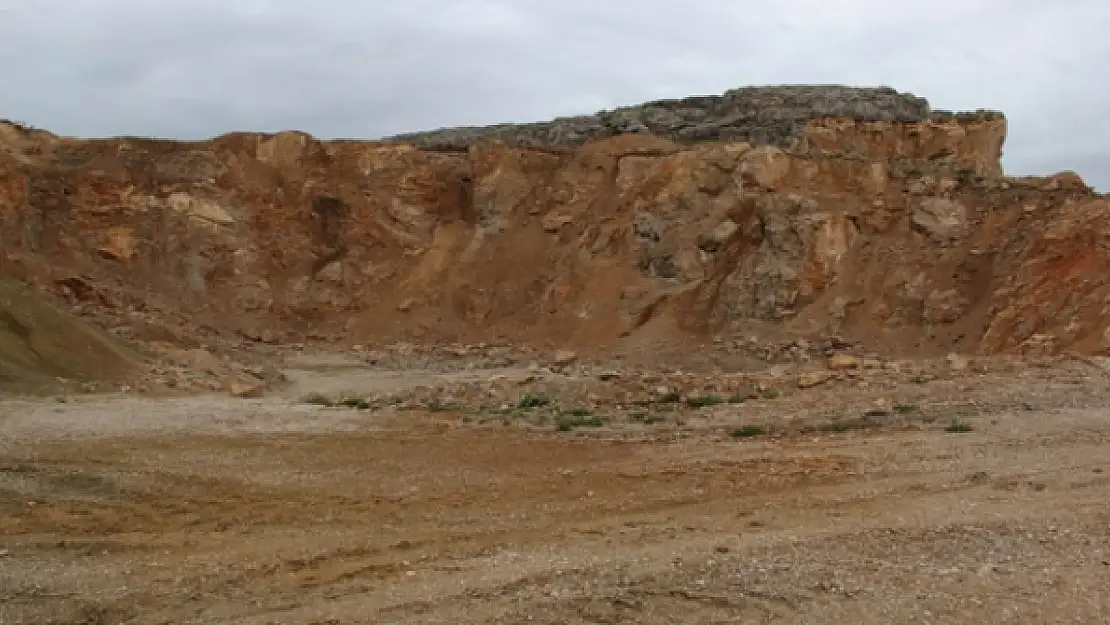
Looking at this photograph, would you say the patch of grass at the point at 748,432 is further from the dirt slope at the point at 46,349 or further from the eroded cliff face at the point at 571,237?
the dirt slope at the point at 46,349

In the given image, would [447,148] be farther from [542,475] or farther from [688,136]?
[542,475]

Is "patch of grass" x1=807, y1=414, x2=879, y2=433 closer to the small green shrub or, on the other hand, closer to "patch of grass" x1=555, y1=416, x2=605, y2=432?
"patch of grass" x1=555, y1=416, x2=605, y2=432

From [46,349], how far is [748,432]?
11.3m

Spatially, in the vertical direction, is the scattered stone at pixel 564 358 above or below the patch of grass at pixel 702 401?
below

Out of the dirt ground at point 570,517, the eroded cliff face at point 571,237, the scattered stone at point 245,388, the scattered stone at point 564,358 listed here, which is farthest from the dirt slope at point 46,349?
the scattered stone at point 564,358

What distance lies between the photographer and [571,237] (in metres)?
29.8

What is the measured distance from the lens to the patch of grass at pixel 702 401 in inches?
552

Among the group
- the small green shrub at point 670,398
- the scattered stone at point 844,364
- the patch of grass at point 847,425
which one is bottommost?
the small green shrub at point 670,398

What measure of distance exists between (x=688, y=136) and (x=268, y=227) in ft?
46.8

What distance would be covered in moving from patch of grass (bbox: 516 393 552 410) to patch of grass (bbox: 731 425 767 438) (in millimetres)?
3542

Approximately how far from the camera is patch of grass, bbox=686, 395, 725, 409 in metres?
14.0

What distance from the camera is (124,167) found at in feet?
104

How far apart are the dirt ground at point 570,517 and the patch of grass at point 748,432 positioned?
35mm

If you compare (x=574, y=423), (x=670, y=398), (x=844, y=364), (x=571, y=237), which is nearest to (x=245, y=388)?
(x=574, y=423)
